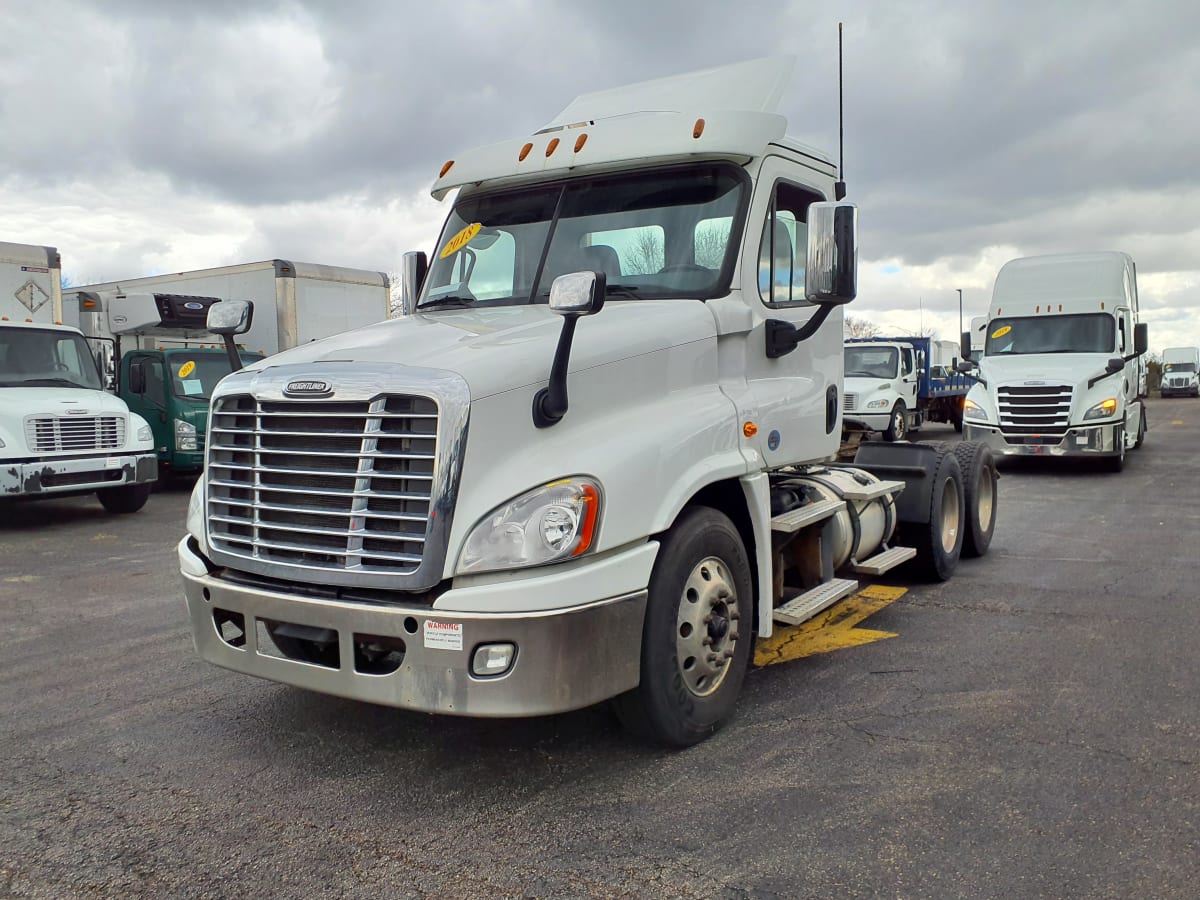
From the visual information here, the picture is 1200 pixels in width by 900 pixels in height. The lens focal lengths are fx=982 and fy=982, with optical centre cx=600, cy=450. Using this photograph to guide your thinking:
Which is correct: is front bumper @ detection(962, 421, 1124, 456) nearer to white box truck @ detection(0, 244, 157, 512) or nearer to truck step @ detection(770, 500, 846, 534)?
truck step @ detection(770, 500, 846, 534)

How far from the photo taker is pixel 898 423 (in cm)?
2242

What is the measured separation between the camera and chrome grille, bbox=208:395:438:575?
342cm

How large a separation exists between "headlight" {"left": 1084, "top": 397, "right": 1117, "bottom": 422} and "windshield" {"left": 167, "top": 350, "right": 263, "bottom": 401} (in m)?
12.5

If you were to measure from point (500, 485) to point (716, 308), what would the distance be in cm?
158

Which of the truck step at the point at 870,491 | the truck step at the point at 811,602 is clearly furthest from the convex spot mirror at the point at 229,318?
the truck step at the point at 870,491

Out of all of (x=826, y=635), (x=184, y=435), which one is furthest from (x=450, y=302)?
(x=184, y=435)

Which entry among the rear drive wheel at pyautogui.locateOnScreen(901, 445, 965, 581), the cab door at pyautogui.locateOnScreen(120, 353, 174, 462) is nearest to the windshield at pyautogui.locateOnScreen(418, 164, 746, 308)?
the rear drive wheel at pyautogui.locateOnScreen(901, 445, 965, 581)

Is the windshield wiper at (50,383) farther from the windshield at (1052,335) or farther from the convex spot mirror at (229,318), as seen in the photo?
the windshield at (1052,335)

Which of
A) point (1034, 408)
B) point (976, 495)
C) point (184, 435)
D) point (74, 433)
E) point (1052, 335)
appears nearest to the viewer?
point (976, 495)

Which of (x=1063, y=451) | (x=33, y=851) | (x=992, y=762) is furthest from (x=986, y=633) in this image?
(x=1063, y=451)

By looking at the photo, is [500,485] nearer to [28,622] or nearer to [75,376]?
[28,622]

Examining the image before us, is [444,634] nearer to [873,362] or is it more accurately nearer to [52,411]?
[52,411]

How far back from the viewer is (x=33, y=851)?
3.29 meters

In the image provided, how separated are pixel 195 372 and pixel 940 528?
1164 centimetres
